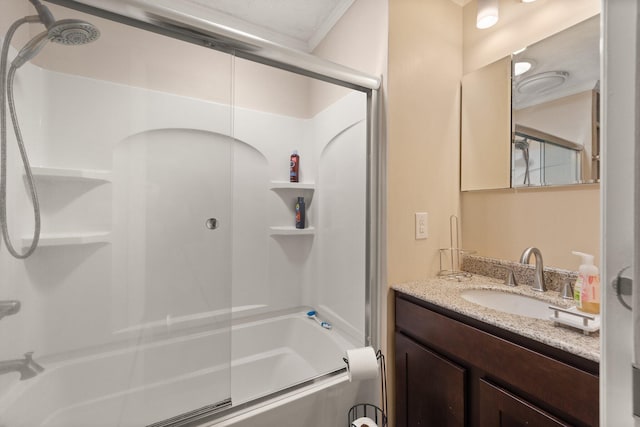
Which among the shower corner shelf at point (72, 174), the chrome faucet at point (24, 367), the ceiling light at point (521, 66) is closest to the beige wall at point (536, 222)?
the ceiling light at point (521, 66)

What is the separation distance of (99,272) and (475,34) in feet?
6.95

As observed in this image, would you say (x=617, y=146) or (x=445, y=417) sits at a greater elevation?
(x=617, y=146)

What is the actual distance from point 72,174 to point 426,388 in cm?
158

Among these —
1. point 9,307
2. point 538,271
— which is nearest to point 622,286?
point 538,271

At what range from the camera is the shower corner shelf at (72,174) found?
940mm

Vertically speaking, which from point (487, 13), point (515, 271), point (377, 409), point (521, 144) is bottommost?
point (377, 409)

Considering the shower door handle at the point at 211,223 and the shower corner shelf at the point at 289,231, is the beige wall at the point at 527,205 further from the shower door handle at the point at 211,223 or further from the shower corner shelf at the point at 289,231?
the shower door handle at the point at 211,223

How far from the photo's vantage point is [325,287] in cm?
199

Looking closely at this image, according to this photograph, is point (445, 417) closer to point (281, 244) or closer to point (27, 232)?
point (281, 244)

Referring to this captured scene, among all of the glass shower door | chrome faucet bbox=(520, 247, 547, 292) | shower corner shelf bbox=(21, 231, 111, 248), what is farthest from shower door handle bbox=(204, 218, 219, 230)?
chrome faucet bbox=(520, 247, 547, 292)

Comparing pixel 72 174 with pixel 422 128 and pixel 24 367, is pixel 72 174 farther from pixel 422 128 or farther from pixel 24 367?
pixel 422 128

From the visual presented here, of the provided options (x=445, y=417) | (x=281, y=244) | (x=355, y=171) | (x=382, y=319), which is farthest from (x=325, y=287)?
(x=445, y=417)

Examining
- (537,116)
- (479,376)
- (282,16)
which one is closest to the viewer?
(479,376)

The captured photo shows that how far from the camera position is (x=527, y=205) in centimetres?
136
